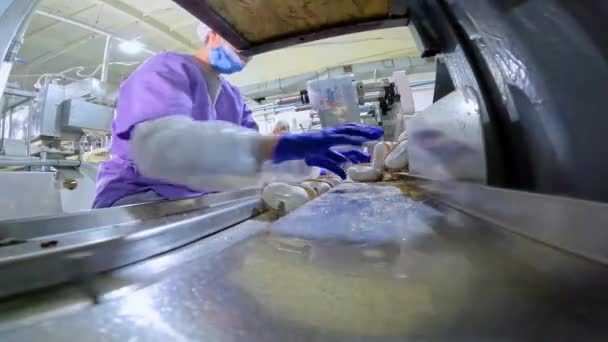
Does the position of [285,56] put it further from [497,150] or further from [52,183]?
[497,150]

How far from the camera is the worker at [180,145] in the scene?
613 millimetres

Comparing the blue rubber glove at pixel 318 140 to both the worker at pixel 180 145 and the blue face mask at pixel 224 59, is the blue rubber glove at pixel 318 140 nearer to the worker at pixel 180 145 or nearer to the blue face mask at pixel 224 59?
the worker at pixel 180 145

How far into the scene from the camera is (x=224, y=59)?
0.98 m

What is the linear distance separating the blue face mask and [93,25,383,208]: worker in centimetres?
13

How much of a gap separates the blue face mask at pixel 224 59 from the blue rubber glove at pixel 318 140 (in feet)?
1.68

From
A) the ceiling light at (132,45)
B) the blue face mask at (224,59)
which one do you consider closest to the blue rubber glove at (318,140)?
the blue face mask at (224,59)

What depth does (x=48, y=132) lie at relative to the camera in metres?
1.67

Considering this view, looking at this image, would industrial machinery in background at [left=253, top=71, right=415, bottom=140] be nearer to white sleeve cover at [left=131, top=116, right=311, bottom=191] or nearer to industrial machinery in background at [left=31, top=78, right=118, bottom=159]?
white sleeve cover at [left=131, top=116, right=311, bottom=191]

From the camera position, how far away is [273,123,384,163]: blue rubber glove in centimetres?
64

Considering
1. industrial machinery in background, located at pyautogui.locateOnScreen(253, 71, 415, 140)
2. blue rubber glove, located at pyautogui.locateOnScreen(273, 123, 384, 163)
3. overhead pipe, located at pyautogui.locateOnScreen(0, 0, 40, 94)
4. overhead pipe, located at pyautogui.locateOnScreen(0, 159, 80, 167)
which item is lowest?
blue rubber glove, located at pyautogui.locateOnScreen(273, 123, 384, 163)

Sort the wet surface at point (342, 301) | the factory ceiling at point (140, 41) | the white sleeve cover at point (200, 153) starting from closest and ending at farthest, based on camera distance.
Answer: the wet surface at point (342, 301) → the white sleeve cover at point (200, 153) → the factory ceiling at point (140, 41)

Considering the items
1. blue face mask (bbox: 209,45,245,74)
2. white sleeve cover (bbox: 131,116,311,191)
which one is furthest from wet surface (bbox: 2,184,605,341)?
blue face mask (bbox: 209,45,245,74)

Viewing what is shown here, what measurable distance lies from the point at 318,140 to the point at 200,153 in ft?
0.92

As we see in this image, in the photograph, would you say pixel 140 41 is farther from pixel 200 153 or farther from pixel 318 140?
pixel 318 140
